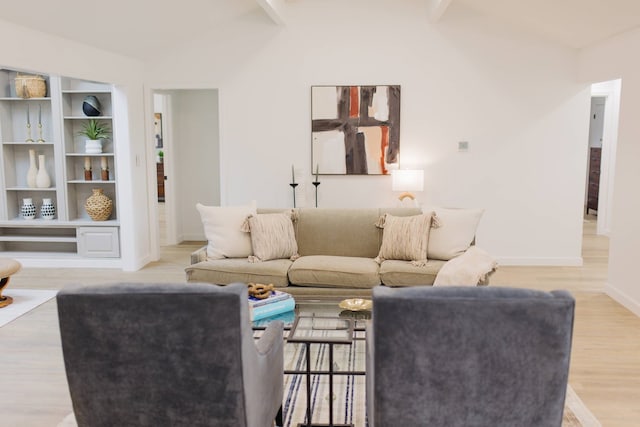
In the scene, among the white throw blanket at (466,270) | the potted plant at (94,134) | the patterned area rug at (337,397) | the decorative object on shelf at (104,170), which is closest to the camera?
the patterned area rug at (337,397)

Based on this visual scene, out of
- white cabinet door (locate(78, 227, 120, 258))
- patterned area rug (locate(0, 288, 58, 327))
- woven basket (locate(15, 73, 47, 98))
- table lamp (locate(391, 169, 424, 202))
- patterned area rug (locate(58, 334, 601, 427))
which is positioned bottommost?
patterned area rug (locate(58, 334, 601, 427))

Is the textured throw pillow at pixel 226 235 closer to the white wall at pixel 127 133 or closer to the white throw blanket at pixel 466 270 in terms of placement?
the white throw blanket at pixel 466 270

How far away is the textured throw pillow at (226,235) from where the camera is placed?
4535mm

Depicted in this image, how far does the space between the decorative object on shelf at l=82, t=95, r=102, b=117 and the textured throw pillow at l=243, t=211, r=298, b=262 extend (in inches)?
105

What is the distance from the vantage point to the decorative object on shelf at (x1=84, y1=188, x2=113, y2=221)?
6250 mm

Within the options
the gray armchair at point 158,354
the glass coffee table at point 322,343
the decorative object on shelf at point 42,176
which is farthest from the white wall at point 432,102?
the gray armchair at point 158,354

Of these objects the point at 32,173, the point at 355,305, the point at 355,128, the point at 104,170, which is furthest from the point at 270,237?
the point at 32,173

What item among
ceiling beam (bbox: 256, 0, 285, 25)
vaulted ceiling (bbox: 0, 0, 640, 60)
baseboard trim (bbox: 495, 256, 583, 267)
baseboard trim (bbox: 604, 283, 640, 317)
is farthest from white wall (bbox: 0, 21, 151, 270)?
baseboard trim (bbox: 604, 283, 640, 317)

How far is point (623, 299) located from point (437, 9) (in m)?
3.10

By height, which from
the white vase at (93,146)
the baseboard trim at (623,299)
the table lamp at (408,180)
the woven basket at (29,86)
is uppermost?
the woven basket at (29,86)

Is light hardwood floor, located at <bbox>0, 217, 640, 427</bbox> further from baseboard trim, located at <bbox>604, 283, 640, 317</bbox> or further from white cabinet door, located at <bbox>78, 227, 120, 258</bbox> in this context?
white cabinet door, located at <bbox>78, 227, 120, 258</bbox>

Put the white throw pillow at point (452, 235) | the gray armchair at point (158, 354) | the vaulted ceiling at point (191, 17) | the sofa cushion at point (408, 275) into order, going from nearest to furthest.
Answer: the gray armchair at point (158, 354) → the sofa cushion at point (408, 275) → the vaulted ceiling at point (191, 17) → the white throw pillow at point (452, 235)

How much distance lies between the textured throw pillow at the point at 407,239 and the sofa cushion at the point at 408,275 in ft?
0.30

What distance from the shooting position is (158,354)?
79.0 inches
